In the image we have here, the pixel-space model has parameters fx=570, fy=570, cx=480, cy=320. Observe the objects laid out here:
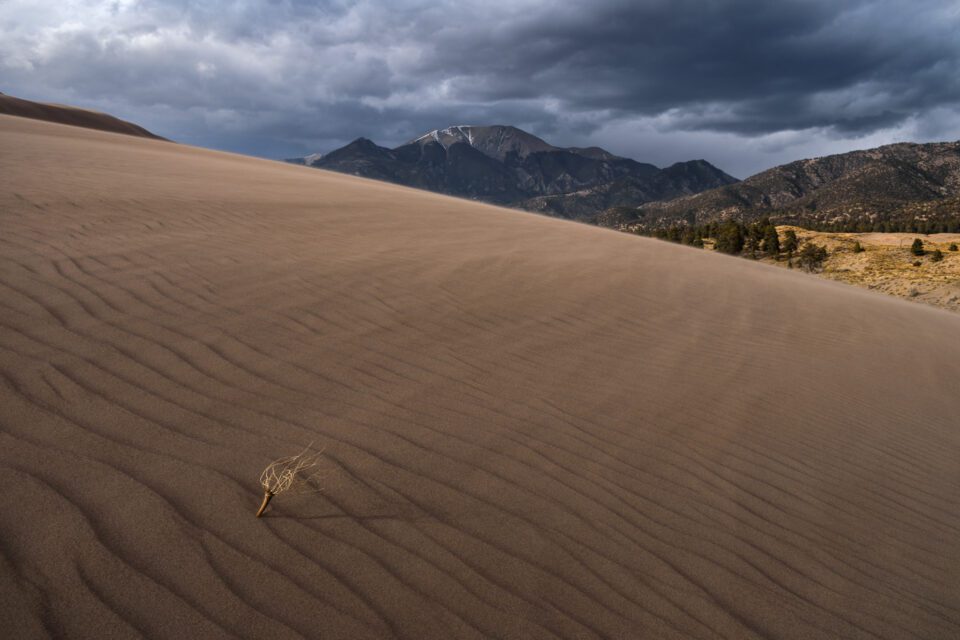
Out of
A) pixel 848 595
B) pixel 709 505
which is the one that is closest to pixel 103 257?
pixel 709 505

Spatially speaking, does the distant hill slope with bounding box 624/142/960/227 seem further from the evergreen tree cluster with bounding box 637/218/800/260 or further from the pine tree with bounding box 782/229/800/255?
the pine tree with bounding box 782/229/800/255

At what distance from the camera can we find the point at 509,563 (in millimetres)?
2596

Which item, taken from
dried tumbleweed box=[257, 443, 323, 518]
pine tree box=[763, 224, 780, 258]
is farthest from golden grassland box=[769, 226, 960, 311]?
dried tumbleweed box=[257, 443, 323, 518]

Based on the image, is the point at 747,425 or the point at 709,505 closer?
the point at 709,505

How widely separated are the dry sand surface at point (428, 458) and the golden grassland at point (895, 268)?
24.0 m

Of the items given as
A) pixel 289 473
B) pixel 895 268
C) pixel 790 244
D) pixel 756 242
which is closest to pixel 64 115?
pixel 289 473

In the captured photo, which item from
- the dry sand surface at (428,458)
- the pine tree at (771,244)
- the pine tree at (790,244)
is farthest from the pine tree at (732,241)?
the dry sand surface at (428,458)

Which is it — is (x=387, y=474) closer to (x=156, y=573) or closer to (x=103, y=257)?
(x=156, y=573)

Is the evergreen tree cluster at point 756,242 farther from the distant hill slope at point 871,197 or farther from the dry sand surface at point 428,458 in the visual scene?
the distant hill slope at point 871,197

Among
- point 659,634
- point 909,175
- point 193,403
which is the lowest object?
point 659,634

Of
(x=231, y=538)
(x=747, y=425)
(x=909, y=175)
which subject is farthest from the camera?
(x=909, y=175)

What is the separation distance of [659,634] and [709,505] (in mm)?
1108

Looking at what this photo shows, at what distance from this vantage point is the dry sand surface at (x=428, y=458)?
2.32 meters

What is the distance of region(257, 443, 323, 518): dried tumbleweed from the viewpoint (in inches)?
106
